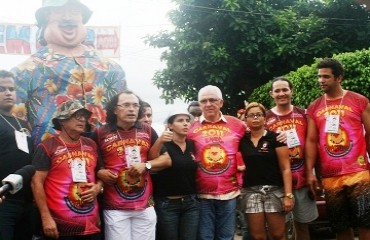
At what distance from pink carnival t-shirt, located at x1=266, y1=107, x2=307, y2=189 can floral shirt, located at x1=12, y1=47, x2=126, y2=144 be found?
168 cm

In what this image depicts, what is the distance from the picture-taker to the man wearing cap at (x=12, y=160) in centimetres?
390

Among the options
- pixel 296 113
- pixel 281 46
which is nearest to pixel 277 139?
pixel 296 113

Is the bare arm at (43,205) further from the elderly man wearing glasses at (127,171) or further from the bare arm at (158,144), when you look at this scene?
the bare arm at (158,144)

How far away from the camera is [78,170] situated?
3926 millimetres

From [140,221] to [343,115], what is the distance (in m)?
2.13

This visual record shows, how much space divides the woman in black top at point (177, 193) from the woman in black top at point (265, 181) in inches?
21.0

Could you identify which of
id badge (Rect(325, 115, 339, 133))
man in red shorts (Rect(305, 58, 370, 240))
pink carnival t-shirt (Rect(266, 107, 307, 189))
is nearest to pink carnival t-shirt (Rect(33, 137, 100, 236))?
pink carnival t-shirt (Rect(266, 107, 307, 189))

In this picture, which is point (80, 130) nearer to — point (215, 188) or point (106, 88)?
point (106, 88)

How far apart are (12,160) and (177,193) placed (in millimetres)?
1447

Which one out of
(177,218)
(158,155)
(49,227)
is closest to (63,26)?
(158,155)

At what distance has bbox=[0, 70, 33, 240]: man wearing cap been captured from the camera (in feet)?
12.8

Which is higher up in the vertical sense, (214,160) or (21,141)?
(21,141)

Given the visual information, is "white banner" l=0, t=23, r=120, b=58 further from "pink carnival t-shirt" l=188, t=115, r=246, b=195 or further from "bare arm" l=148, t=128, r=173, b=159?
"bare arm" l=148, t=128, r=173, b=159

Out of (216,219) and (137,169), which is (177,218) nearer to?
(216,219)
